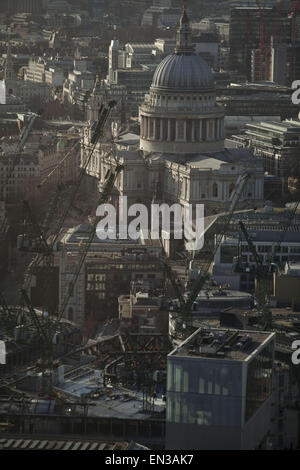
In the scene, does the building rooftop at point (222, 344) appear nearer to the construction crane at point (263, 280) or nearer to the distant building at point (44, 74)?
the construction crane at point (263, 280)

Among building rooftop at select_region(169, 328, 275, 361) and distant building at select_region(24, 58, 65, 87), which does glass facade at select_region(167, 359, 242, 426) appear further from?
distant building at select_region(24, 58, 65, 87)

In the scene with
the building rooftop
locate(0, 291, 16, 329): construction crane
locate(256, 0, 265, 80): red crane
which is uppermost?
locate(256, 0, 265, 80): red crane

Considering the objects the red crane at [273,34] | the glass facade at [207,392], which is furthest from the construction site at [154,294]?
the red crane at [273,34]

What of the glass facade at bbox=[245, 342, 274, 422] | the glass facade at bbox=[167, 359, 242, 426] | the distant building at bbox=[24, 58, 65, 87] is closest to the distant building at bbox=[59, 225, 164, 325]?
the glass facade at bbox=[245, 342, 274, 422]

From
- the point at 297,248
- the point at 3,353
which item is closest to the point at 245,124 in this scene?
the point at 297,248

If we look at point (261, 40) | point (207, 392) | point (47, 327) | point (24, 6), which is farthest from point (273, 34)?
point (207, 392)

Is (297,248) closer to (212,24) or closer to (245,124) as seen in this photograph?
(245,124)

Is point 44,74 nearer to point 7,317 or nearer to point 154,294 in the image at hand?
point 154,294
